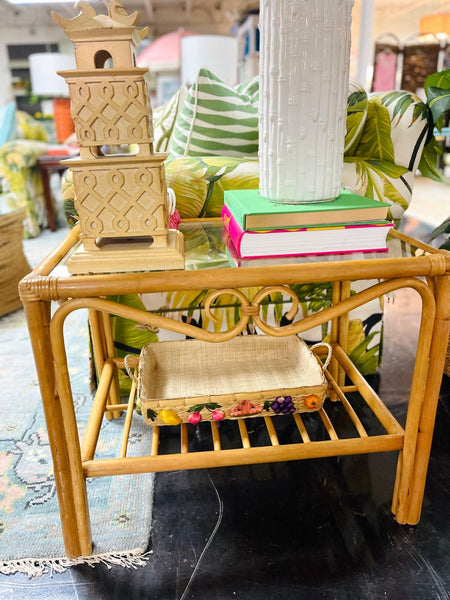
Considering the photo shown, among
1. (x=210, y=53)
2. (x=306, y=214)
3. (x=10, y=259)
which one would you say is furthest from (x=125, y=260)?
(x=210, y=53)

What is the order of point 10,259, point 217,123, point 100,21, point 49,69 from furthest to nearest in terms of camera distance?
point 49,69
point 10,259
point 217,123
point 100,21

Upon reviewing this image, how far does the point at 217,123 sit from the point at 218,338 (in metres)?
0.76

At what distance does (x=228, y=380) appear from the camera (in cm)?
97

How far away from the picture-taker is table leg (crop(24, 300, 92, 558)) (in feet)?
2.17

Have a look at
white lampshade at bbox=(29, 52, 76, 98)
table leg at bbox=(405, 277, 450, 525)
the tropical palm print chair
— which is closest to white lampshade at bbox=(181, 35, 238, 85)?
the tropical palm print chair

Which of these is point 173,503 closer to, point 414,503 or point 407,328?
point 414,503

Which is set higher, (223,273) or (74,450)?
(223,273)

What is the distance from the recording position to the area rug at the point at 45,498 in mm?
799

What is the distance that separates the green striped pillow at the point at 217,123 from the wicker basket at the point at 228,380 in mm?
535

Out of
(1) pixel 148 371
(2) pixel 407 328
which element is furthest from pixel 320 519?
(2) pixel 407 328

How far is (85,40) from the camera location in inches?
24.2

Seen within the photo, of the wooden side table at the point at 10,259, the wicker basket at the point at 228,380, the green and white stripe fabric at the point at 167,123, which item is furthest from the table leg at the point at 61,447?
the wooden side table at the point at 10,259

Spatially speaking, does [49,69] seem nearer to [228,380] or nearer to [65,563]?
[228,380]

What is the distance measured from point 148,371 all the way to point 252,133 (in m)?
0.70
